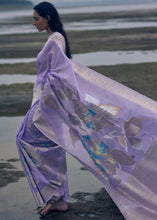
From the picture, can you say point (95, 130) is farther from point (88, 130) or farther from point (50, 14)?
point (50, 14)

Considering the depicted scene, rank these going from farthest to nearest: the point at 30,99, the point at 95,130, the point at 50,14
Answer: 1. the point at 30,99
2. the point at 50,14
3. the point at 95,130

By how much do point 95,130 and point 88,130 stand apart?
2.2 inches

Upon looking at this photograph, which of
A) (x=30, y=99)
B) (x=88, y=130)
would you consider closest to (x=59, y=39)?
(x=88, y=130)

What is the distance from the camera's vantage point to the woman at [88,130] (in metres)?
4.34

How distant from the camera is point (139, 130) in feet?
14.4

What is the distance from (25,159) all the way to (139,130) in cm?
97

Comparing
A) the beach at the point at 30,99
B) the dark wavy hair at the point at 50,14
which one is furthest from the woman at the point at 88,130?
the beach at the point at 30,99

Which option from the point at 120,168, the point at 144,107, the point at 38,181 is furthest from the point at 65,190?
the point at 144,107

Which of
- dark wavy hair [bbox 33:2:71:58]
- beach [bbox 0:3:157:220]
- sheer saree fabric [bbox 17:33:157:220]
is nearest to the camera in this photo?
sheer saree fabric [bbox 17:33:157:220]

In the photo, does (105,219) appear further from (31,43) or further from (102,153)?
(31,43)

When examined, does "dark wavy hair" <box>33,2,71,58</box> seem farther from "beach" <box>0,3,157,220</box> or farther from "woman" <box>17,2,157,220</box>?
"beach" <box>0,3,157,220</box>

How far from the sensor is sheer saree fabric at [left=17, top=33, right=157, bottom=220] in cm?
433

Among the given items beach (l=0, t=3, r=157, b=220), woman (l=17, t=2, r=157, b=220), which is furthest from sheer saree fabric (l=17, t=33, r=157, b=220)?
beach (l=0, t=3, r=157, b=220)

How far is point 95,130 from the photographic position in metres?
4.43
